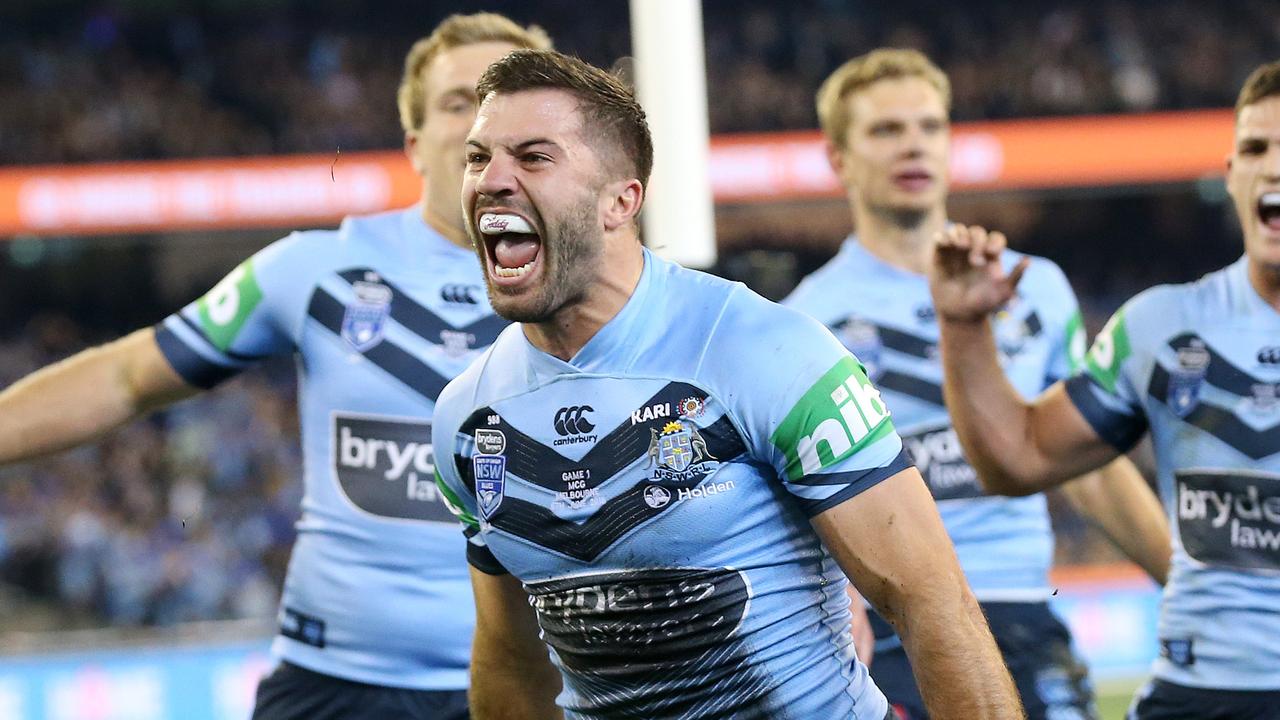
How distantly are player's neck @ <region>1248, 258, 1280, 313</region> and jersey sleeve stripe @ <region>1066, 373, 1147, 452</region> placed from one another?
1.32 ft

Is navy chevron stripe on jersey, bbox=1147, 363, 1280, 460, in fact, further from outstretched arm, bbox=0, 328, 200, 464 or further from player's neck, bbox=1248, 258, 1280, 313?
outstretched arm, bbox=0, 328, 200, 464

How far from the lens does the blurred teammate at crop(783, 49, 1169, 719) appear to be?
456 cm

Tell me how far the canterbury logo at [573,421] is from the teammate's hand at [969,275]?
40.5 inches

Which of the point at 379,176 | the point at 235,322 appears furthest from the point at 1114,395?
the point at 379,176

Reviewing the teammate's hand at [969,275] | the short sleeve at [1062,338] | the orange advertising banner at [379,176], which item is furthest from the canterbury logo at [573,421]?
the orange advertising banner at [379,176]

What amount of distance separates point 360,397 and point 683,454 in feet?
4.82

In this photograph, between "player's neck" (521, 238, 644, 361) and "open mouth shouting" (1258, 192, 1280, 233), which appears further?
"open mouth shouting" (1258, 192, 1280, 233)

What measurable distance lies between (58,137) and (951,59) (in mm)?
9830

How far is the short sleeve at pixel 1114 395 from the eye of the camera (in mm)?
3938

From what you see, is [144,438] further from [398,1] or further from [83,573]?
[398,1]

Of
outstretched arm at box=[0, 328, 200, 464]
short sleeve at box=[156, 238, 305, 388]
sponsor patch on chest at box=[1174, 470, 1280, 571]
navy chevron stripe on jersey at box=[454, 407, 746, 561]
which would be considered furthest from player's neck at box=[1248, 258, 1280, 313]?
outstretched arm at box=[0, 328, 200, 464]

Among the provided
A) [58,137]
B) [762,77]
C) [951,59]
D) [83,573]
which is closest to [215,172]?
[58,137]

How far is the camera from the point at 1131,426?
13.0 feet

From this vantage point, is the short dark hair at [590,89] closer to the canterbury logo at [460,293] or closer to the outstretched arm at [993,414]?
the outstretched arm at [993,414]
